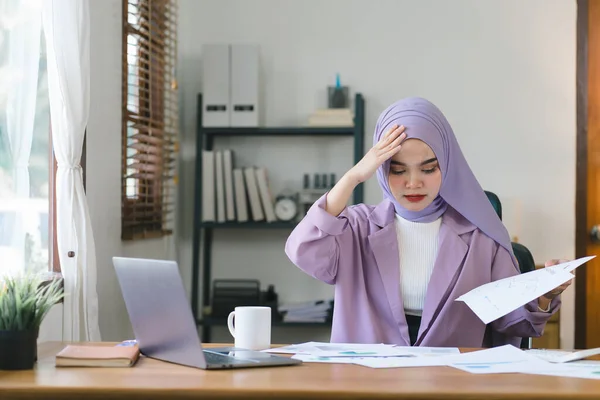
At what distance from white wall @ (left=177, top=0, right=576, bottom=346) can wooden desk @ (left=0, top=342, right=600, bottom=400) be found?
285 centimetres

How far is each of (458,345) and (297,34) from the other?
2610 mm

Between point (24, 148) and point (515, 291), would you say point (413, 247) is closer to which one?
point (515, 291)

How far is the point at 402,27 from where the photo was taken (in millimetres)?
4332

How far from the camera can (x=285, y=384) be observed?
1395mm

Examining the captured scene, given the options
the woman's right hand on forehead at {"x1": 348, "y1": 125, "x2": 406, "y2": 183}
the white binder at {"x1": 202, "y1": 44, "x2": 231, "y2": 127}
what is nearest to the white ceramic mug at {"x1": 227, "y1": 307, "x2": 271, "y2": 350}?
the woman's right hand on forehead at {"x1": 348, "y1": 125, "x2": 406, "y2": 183}

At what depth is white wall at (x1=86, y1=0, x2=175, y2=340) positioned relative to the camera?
10.2 feet

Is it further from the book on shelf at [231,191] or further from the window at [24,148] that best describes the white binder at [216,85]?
the window at [24,148]

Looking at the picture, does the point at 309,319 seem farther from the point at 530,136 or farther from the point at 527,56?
the point at 527,56

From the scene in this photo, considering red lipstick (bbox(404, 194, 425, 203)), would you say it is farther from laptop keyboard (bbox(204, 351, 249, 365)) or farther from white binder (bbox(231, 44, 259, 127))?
white binder (bbox(231, 44, 259, 127))

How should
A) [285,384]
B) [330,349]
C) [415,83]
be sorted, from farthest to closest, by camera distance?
1. [415,83]
2. [330,349]
3. [285,384]

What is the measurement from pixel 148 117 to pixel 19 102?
127 centimetres

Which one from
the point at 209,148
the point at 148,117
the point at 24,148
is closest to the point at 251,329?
the point at 24,148

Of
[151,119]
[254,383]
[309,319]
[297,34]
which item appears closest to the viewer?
[254,383]

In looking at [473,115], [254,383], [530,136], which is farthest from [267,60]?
[254,383]
